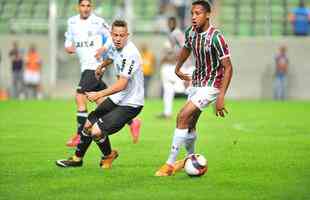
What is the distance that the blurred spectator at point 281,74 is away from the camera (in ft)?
110

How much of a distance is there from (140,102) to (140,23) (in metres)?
23.5

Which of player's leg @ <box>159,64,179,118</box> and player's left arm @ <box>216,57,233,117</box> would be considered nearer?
player's left arm @ <box>216,57,233,117</box>

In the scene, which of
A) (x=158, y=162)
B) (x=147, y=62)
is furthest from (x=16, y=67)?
(x=158, y=162)

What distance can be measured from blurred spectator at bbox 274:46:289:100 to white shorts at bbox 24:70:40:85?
867cm

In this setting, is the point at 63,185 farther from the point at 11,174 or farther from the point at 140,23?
the point at 140,23

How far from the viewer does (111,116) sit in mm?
11570

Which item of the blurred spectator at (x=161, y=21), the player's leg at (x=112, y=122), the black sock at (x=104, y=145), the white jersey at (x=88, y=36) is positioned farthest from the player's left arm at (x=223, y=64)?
the blurred spectator at (x=161, y=21)

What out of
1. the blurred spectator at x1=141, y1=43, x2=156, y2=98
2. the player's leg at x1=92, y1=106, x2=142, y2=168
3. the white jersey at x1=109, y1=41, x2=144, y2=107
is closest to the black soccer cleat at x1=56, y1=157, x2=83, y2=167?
the player's leg at x1=92, y1=106, x2=142, y2=168

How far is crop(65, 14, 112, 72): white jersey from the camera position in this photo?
15.5 metres

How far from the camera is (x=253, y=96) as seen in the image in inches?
1383

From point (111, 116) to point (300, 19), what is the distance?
23.3 meters

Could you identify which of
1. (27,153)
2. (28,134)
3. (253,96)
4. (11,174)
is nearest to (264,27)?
(253,96)

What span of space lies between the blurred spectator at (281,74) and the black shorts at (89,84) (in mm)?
18741

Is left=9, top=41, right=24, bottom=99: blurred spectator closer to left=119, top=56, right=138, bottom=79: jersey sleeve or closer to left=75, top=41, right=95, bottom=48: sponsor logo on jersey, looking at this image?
left=75, top=41, right=95, bottom=48: sponsor logo on jersey
